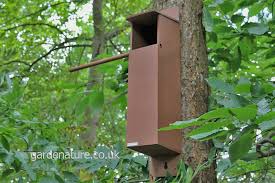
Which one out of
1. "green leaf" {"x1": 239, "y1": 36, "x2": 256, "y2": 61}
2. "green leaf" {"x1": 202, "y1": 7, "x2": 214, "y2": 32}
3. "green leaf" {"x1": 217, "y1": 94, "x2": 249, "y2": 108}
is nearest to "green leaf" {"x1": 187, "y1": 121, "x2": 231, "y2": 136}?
"green leaf" {"x1": 217, "y1": 94, "x2": 249, "y2": 108}

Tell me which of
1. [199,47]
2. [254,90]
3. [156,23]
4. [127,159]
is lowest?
[127,159]

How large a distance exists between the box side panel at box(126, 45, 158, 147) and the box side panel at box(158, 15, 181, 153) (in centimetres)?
2

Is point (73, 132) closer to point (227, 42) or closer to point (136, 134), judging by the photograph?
point (227, 42)

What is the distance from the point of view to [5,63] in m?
5.24

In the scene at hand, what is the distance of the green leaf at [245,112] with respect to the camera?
3.53ft

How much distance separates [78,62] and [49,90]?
608 mm

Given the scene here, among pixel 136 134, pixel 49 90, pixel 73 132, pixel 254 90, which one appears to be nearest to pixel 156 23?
pixel 136 134

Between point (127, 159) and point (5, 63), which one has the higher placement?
point (5, 63)

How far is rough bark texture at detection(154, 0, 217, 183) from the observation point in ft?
5.61

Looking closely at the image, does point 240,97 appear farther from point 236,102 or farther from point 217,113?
point 217,113

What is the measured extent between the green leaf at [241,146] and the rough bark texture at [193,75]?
0.46 m

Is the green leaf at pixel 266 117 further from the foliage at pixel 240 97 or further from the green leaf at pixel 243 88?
the green leaf at pixel 243 88

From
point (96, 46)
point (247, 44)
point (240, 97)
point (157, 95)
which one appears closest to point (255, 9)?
point (247, 44)

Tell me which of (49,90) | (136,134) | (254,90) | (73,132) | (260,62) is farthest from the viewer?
(49,90)
